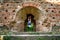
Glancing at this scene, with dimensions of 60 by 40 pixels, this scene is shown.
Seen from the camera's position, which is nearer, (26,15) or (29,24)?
(29,24)

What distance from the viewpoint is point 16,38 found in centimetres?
848


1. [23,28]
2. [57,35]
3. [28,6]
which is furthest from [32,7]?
[57,35]

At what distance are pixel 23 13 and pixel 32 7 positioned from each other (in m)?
0.60

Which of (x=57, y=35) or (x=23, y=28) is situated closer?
(x=57, y=35)

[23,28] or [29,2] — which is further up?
[29,2]

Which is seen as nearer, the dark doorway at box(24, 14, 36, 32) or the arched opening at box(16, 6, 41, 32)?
the dark doorway at box(24, 14, 36, 32)

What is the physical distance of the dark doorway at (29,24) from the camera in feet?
43.2

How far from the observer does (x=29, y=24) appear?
1316cm

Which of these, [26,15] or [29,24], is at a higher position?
[26,15]

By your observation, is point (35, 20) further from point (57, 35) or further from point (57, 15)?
point (57, 35)

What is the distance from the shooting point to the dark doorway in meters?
13.2

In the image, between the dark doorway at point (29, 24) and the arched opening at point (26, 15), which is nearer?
the dark doorway at point (29, 24)

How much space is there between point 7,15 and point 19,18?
0.69 metres

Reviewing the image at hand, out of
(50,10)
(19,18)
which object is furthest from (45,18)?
(19,18)
